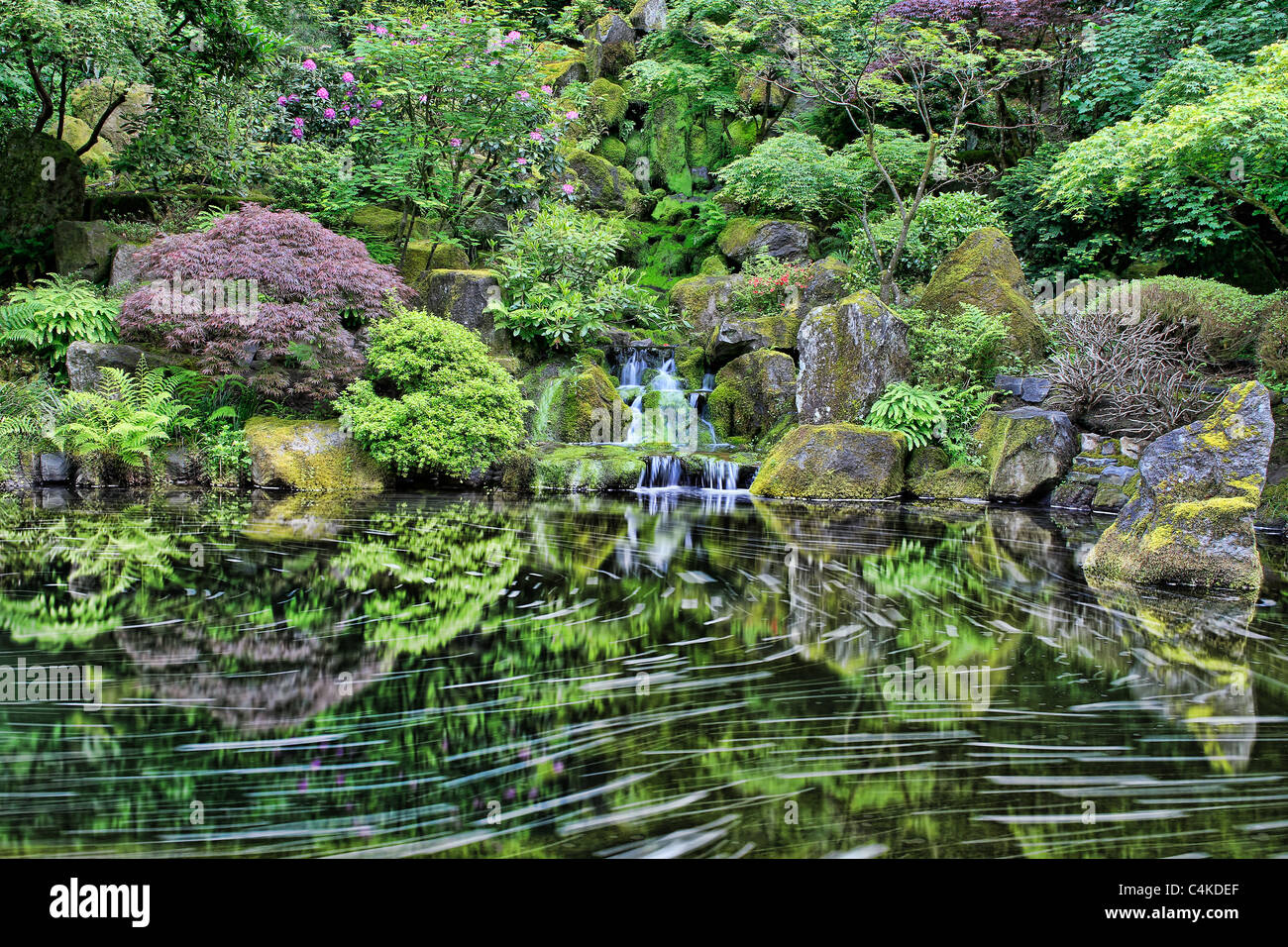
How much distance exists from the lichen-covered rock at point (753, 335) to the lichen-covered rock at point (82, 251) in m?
10.3

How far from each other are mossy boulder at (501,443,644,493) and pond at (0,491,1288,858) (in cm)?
536

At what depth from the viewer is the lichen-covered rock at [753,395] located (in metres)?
13.7

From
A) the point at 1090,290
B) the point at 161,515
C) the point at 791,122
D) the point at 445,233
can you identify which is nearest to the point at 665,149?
the point at 791,122

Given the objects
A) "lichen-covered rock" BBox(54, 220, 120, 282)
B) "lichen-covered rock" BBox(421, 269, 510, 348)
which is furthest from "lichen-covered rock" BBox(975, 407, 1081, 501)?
"lichen-covered rock" BBox(54, 220, 120, 282)

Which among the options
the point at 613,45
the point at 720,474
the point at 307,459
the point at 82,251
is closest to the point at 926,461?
the point at 720,474

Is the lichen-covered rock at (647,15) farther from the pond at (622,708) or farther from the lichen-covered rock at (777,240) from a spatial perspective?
the pond at (622,708)

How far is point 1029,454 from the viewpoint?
37.0 ft

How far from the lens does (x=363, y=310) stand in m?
11.9

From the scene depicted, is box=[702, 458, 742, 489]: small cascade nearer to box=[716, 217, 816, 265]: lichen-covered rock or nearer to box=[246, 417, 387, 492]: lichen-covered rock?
box=[246, 417, 387, 492]: lichen-covered rock

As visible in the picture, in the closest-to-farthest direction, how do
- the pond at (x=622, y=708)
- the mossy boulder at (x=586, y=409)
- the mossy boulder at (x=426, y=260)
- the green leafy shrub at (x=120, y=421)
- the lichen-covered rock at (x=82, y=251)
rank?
the pond at (x=622, y=708)
the green leafy shrub at (x=120, y=421)
the lichen-covered rock at (x=82, y=251)
the mossy boulder at (x=586, y=409)
the mossy boulder at (x=426, y=260)

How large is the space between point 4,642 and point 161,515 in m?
4.71

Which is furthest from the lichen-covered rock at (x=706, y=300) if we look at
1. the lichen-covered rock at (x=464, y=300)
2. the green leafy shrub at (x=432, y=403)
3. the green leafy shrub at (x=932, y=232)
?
the green leafy shrub at (x=432, y=403)

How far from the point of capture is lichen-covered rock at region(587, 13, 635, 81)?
945 inches
